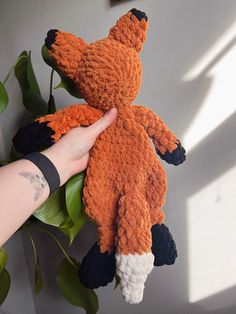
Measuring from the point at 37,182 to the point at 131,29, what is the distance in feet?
1.00

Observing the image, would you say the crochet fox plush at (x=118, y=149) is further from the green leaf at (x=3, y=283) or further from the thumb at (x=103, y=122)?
the green leaf at (x=3, y=283)

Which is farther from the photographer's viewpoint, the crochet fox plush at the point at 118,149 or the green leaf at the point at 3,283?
the green leaf at the point at 3,283

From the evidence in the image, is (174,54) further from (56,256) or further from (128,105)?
(56,256)

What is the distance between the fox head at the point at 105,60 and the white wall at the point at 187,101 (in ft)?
0.87

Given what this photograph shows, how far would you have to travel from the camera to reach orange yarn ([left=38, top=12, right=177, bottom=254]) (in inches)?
19.2

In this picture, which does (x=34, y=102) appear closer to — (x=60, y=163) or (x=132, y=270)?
(x=60, y=163)

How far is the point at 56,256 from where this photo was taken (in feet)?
3.67

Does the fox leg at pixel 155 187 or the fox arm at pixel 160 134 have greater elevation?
the fox arm at pixel 160 134

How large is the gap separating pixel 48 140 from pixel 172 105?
41cm

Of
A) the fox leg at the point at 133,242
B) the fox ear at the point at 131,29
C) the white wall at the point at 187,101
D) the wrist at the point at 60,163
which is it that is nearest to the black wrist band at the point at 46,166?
the wrist at the point at 60,163

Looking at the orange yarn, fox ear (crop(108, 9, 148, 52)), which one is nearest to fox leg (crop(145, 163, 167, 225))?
the orange yarn

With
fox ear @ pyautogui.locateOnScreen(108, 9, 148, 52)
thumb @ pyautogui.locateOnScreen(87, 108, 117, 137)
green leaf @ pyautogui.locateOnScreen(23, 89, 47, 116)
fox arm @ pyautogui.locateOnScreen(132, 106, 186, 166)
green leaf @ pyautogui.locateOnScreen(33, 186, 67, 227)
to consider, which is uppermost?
fox ear @ pyautogui.locateOnScreen(108, 9, 148, 52)

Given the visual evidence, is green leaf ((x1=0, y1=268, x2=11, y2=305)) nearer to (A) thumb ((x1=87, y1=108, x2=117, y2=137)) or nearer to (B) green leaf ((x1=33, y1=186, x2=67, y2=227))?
(B) green leaf ((x1=33, y1=186, x2=67, y2=227))

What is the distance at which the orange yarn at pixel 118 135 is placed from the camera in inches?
19.2
